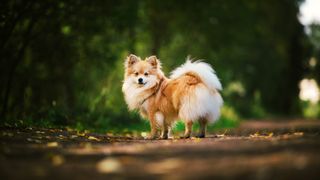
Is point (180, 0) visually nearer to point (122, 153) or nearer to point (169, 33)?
point (169, 33)

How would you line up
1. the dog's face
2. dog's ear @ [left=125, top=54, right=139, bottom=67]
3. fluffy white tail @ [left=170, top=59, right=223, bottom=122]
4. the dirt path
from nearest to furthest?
the dirt path
fluffy white tail @ [left=170, top=59, right=223, bottom=122]
the dog's face
dog's ear @ [left=125, top=54, right=139, bottom=67]

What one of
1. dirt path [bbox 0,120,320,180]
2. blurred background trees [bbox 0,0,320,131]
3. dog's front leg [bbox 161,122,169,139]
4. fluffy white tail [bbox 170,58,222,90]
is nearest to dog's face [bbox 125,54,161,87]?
dog's front leg [bbox 161,122,169,139]

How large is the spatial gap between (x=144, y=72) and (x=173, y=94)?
3.23ft

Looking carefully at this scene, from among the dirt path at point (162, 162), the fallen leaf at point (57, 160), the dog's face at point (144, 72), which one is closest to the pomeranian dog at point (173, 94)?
the dog's face at point (144, 72)

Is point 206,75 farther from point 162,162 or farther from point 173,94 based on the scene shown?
point 162,162

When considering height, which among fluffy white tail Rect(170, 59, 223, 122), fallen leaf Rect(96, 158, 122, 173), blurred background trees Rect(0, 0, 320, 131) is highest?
blurred background trees Rect(0, 0, 320, 131)

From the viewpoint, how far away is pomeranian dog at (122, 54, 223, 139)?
11.7 metres

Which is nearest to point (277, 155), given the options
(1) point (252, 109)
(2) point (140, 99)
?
(2) point (140, 99)

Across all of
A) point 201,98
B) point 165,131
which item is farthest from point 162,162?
point 165,131

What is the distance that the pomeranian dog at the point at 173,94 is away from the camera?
1166 cm

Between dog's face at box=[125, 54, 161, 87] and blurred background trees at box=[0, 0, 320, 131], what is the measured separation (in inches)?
122

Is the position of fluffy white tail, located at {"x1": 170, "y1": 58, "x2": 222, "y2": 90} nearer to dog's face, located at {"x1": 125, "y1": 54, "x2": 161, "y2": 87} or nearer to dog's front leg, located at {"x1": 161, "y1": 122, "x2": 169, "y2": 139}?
dog's face, located at {"x1": 125, "y1": 54, "x2": 161, "y2": 87}

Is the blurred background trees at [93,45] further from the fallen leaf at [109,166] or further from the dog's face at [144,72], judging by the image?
the fallen leaf at [109,166]

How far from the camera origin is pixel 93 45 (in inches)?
924
